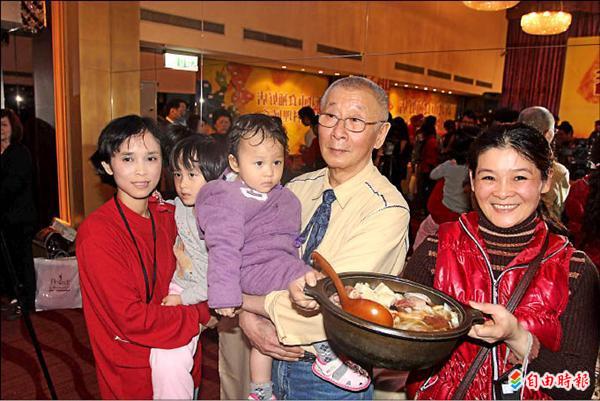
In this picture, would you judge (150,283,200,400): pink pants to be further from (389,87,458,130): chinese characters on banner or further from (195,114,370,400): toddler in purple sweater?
(389,87,458,130): chinese characters on banner

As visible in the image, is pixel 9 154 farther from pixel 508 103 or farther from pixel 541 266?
pixel 541 266

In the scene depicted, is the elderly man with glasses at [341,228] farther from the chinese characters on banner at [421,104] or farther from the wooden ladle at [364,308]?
the chinese characters on banner at [421,104]

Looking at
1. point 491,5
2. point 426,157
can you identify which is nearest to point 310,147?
point 426,157

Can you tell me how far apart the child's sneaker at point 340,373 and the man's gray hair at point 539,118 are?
4.38 feet

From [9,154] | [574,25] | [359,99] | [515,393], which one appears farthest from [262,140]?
[9,154]

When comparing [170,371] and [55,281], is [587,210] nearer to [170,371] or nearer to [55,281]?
[170,371]

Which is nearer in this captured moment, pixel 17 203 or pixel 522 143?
pixel 522 143

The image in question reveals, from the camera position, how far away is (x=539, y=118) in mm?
1971

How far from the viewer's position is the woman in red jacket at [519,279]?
3.68ft

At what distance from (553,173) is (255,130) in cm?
122

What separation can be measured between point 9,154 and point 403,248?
3.31 meters

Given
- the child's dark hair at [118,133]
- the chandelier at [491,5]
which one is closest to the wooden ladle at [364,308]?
the child's dark hair at [118,133]

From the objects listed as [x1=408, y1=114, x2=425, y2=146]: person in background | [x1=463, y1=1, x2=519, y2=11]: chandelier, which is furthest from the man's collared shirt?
[x1=463, y1=1, x2=519, y2=11]: chandelier

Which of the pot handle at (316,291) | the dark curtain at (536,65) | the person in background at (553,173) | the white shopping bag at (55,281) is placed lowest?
the white shopping bag at (55,281)
